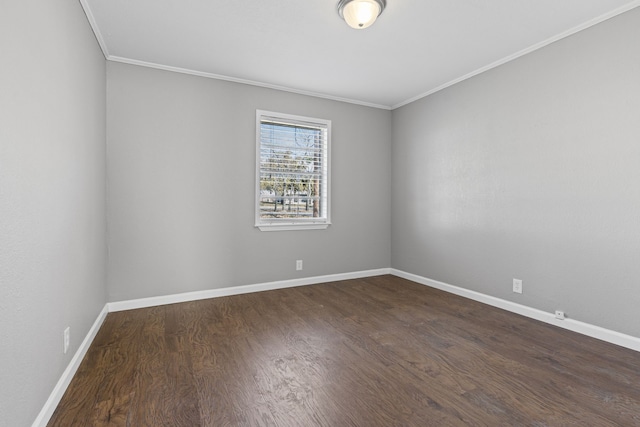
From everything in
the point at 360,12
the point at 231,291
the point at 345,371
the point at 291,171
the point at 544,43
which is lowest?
the point at 345,371

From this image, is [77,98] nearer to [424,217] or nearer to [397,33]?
[397,33]

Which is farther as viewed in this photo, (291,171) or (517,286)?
(291,171)

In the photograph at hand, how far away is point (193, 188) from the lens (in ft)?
11.4

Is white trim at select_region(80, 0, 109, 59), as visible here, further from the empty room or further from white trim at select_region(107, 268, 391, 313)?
white trim at select_region(107, 268, 391, 313)

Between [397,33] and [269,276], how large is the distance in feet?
9.71

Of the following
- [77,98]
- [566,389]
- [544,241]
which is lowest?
[566,389]

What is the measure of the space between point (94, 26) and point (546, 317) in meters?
4.67

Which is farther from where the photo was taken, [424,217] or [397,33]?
[424,217]

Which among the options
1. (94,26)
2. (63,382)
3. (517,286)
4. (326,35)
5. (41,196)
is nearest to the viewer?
(41,196)

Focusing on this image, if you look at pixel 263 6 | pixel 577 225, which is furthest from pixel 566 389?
pixel 263 6

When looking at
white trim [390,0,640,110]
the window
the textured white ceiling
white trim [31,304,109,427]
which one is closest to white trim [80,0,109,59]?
the textured white ceiling

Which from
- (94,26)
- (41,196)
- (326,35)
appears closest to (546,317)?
(326,35)

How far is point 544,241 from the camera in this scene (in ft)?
9.46

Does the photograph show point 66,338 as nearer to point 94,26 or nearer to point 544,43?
point 94,26
